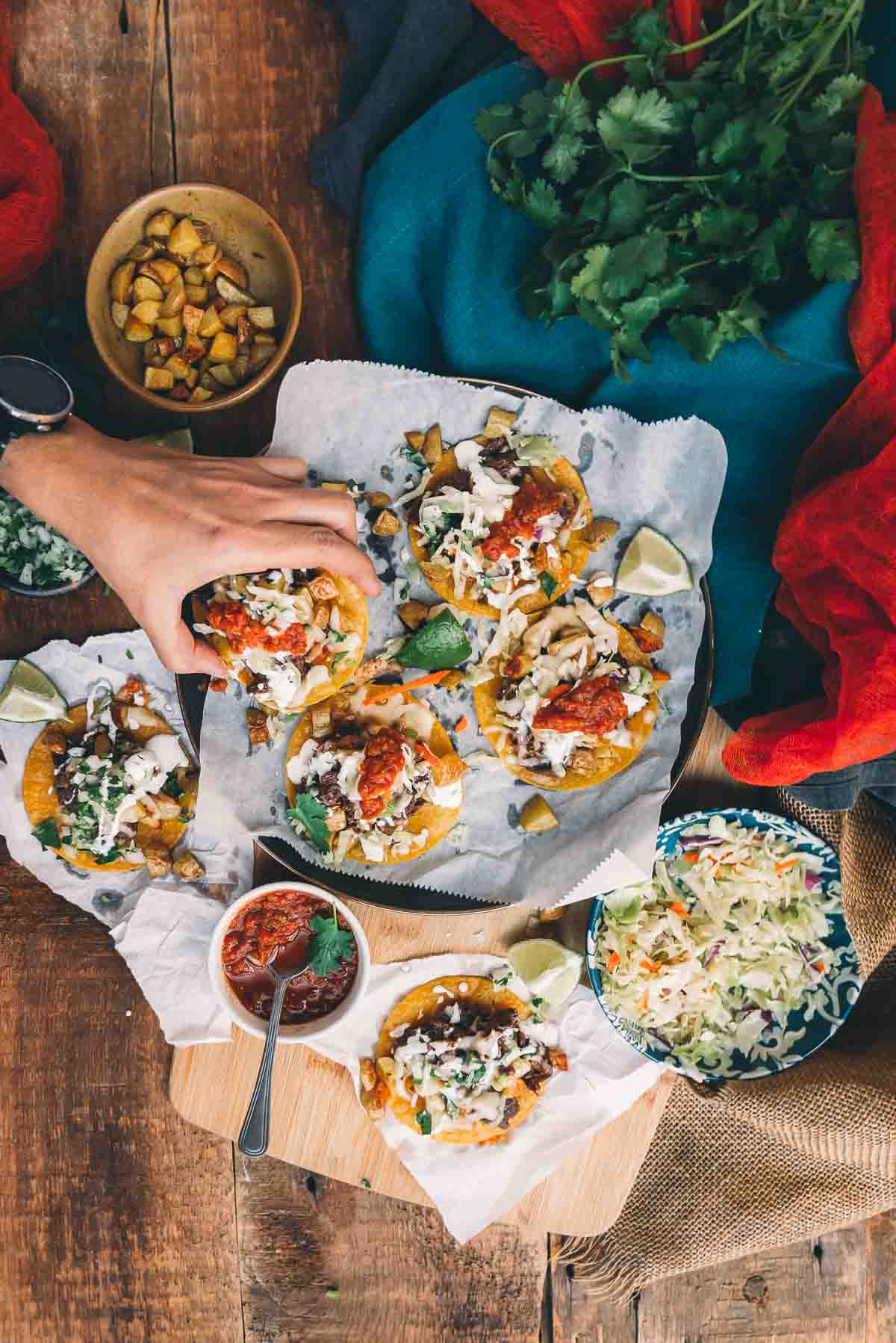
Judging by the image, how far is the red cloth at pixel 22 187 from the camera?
8.50ft

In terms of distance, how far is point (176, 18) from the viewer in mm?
2824

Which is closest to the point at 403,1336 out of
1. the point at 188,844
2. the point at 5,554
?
the point at 188,844

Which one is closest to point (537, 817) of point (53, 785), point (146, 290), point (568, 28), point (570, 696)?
point (570, 696)

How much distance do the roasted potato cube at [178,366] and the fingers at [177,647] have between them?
0.67 meters

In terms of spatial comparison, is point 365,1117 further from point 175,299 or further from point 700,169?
point 700,169

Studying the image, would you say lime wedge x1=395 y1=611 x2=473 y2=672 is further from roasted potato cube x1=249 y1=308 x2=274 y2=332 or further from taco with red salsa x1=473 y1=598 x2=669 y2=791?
roasted potato cube x1=249 y1=308 x2=274 y2=332

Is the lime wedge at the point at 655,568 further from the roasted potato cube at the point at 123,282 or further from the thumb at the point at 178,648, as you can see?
the roasted potato cube at the point at 123,282

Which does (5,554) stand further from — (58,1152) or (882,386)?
(882,386)

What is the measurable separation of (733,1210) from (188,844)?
2000 millimetres

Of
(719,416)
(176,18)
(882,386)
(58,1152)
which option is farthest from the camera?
(58,1152)

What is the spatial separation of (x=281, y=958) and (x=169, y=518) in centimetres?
130

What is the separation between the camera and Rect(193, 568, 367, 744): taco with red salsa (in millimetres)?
2619

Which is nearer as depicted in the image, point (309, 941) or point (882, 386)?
point (882, 386)

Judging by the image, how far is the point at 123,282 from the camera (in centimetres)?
263
